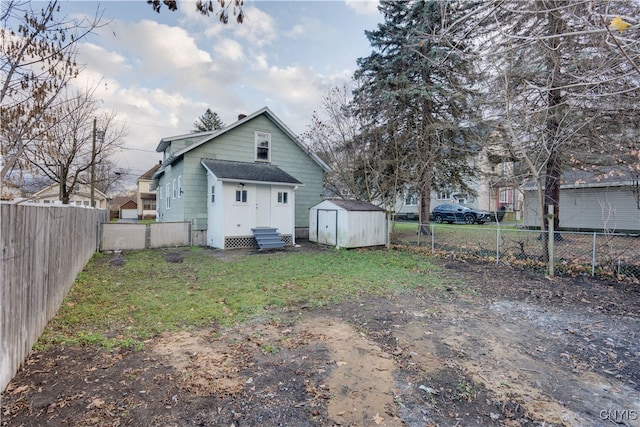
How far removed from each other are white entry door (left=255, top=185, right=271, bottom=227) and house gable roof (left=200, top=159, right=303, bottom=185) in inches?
19.6

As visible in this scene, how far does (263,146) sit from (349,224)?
19.2 ft

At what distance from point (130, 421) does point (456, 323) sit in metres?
4.38

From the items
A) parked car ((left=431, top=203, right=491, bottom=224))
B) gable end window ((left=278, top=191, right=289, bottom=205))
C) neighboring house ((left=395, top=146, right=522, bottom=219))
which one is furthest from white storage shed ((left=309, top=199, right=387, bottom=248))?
parked car ((left=431, top=203, right=491, bottom=224))

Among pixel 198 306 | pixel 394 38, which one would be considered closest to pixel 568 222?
pixel 394 38

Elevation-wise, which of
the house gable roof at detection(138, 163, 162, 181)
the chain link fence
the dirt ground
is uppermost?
the house gable roof at detection(138, 163, 162, 181)

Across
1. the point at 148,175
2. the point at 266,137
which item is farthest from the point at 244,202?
the point at 148,175

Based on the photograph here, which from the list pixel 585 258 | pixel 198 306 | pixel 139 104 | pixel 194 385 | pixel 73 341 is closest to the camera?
pixel 194 385

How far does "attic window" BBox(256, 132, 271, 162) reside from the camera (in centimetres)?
1477

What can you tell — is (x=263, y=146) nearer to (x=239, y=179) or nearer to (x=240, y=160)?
(x=240, y=160)

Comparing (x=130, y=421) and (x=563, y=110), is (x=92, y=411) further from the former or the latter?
(x=563, y=110)

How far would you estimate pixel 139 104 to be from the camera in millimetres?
9664

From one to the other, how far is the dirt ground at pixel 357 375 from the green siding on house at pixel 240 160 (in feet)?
32.4

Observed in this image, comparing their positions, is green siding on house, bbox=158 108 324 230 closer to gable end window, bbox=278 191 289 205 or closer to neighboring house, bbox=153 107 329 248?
neighboring house, bbox=153 107 329 248

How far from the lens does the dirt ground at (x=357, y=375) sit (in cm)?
270
